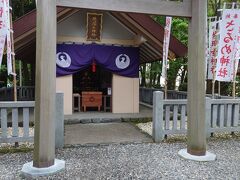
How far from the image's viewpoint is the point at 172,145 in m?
6.29

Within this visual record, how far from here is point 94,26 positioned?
1002 cm

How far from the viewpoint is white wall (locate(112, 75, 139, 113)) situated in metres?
10.6

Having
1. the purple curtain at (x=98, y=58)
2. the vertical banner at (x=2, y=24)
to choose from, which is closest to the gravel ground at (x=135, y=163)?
the vertical banner at (x=2, y=24)

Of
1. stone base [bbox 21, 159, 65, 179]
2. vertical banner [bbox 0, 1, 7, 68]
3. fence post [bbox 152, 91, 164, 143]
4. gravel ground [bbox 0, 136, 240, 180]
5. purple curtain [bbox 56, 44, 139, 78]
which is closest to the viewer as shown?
stone base [bbox 21, 159, 65, 179]

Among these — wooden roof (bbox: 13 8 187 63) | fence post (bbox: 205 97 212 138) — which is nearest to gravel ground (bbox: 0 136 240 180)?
fence post (bbox: 205 97 212 138)

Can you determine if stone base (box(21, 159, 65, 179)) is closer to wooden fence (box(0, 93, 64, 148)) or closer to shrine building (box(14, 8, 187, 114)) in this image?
wooden fence (box(0, 93, 64, 148))

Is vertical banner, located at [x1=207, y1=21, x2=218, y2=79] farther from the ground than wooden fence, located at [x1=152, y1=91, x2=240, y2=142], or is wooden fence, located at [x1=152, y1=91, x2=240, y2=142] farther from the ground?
vertical banner, located at [x1=207, y1=21, x2=218, y2=79]

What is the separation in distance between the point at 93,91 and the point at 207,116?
5.91 m

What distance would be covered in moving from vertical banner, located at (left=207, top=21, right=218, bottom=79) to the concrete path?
289cm

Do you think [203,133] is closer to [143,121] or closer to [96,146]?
[96,146]

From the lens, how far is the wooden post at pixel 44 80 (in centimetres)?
442

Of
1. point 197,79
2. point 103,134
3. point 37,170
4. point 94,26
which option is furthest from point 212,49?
point 37,170

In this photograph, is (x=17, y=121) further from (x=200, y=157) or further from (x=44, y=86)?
(x=200, y=157)

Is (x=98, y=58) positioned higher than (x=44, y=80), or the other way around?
(x=98, y=58)
